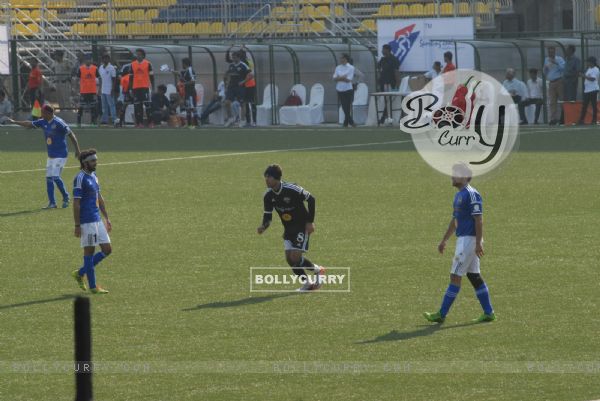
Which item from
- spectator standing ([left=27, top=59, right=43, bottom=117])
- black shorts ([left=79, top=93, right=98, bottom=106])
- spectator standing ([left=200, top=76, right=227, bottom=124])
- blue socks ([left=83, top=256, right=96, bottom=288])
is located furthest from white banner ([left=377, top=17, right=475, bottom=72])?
blue socks ([left=83, top=256, right=96, bottom=288])

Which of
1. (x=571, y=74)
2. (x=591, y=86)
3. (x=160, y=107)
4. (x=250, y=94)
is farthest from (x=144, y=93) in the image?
(x=591, y=86)

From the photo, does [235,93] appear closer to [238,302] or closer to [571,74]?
[571,74]

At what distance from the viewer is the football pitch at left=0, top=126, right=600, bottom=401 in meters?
10.2

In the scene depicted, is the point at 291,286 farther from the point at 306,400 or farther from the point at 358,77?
the point at 358,77

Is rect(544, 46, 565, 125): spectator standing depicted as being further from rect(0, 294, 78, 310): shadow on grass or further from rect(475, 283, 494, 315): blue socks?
rect(475, 283, 494, 315): blue socks

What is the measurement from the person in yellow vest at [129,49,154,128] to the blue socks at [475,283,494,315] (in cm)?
2871

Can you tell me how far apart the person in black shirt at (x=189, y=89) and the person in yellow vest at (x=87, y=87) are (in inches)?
113

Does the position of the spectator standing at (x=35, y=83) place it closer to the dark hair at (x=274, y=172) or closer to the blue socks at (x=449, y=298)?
the dark hair at (x=274, y=172)

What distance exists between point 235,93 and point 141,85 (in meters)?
3.01

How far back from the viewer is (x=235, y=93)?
40.9 meters

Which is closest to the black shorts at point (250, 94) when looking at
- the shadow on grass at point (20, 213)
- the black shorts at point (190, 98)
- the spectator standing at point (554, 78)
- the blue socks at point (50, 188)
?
the black shorts at point (190, 98)

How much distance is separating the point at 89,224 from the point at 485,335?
4.78 meters

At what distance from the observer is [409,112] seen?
131ft

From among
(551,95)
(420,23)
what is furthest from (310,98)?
(551,95)
